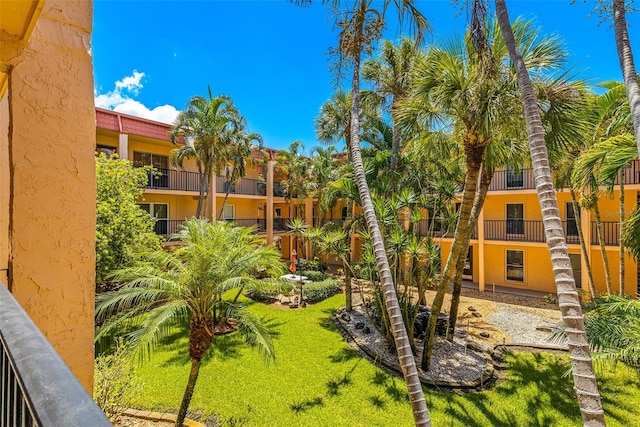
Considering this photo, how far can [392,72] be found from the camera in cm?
1183

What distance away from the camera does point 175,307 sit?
603cm

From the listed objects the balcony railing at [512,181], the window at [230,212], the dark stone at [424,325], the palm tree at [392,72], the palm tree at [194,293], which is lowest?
the dark stone at [424,325]

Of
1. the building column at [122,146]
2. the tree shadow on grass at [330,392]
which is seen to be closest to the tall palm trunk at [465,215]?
the tree shadow on grass at [330,392]

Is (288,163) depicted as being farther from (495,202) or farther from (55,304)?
(55,304)

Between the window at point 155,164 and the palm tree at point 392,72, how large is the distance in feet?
41.4

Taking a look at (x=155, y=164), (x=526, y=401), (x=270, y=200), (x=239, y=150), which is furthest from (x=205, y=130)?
(x=526, y=401)

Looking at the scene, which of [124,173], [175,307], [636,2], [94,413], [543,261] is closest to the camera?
[94,413]

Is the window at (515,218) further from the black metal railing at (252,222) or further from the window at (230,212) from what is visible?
the window at (230,212)

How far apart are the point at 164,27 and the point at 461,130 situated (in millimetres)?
9408

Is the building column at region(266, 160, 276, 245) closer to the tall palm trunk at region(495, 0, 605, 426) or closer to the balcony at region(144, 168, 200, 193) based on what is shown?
the balcony at region(144, 168, 200, 193)

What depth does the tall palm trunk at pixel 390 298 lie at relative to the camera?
13.7 feet

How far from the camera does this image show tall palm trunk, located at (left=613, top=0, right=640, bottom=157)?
4730mm

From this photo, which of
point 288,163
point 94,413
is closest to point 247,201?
point 288,163

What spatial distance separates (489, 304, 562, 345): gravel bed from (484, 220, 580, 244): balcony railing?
4.35 meters
